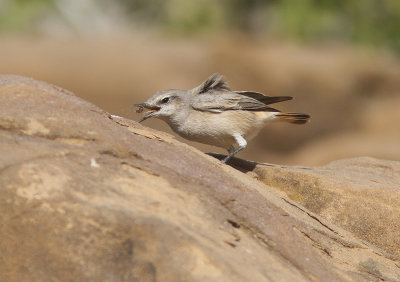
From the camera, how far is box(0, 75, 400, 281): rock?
150 inches

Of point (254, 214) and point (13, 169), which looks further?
point (254, 214)

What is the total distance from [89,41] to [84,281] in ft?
47.2

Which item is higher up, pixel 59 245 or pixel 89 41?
pixel 89 41

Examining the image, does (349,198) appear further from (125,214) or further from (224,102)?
(125,214)

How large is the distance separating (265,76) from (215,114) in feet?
33.9

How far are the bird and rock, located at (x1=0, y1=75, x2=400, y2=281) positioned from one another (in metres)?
1.97

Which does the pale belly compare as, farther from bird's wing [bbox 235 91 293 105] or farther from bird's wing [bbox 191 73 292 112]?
bird's wing [bbox 235 91 293 105]

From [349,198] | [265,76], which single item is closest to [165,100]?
[349,198]

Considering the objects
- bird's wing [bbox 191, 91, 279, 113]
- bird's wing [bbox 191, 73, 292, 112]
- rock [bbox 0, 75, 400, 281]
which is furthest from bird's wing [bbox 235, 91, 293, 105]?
rock [bbox 0, 75, 400, 281]

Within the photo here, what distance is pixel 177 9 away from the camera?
19.6 m

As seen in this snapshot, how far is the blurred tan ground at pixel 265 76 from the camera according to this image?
53.0ft

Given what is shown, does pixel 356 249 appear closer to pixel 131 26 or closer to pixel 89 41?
pixel 89 41

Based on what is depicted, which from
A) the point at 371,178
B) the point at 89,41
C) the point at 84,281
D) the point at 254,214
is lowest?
the point at 84,281

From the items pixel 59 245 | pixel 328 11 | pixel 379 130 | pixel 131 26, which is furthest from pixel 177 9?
pixel 59 245
